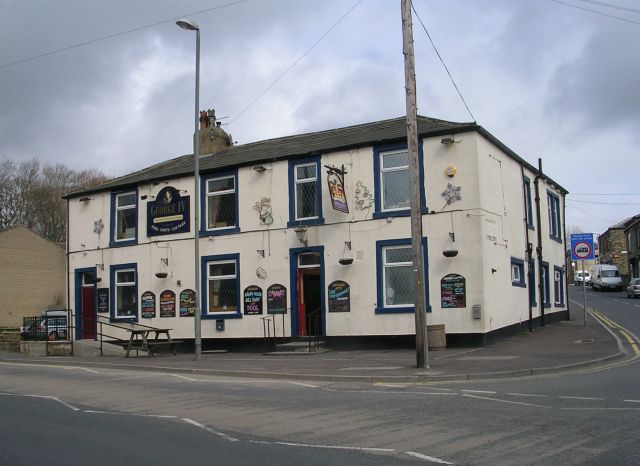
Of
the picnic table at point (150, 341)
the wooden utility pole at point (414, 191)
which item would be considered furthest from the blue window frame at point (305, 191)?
the wooden utility pole at point (414, 191)

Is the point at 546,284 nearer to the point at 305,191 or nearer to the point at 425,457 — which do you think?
the point at 305,191

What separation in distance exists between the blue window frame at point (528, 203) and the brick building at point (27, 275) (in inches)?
1398

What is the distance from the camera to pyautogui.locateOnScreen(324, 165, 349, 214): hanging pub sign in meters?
20.2

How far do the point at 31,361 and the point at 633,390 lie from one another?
17687 mm

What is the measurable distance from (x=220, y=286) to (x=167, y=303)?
2439 millimetres

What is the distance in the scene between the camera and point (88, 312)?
27.8m

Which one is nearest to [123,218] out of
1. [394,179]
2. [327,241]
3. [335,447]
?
[327,241]

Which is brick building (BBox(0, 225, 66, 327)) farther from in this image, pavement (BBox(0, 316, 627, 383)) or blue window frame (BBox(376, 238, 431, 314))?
blue window frame (BBox(376, 238, 431, 314))

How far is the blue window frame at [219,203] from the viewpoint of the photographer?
23.8 metres

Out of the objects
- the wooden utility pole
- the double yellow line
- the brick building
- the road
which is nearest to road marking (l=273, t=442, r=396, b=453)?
the road

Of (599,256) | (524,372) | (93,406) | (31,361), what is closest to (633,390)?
(524,372)

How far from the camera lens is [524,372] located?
533 inches

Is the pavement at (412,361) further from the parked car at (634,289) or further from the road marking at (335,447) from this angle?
the parked car at (634,289)

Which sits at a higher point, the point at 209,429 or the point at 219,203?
the point at 219,203
